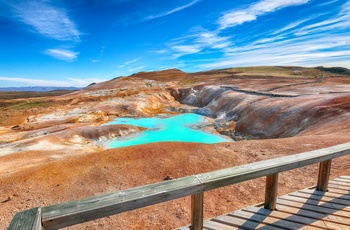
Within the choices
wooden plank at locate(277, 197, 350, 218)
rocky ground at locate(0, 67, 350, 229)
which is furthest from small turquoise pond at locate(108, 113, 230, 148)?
wooden plank at locate(277, 197, 350, 218)

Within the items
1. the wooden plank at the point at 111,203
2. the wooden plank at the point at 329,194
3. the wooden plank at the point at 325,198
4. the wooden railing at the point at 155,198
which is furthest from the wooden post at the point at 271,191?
the wooden plank at the point at 111,203

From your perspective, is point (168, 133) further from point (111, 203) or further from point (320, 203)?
point (111, 203)

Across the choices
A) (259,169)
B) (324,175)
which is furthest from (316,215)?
(259,169)

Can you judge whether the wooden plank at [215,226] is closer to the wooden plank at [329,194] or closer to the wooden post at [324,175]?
the wooden plank at [329,194]

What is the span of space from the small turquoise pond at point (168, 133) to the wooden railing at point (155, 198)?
18683mm

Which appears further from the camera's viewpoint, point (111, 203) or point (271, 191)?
point (271, 191)

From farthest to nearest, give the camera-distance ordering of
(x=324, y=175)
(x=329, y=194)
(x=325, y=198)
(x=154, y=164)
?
(x=154, y=164), (x=324, y=175), (x=329, y=194), (x=325, y=198)

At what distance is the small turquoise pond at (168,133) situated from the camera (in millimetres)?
23133

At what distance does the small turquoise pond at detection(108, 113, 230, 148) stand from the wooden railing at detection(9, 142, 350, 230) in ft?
61.3

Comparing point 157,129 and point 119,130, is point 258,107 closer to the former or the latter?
point 157,129

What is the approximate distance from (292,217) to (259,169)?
3.49 feet

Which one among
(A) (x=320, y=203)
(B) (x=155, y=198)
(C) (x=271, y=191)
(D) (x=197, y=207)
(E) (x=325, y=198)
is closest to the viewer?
(B) (x=155, y=198)

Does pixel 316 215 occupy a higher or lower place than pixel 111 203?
lower

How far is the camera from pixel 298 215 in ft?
12.5
